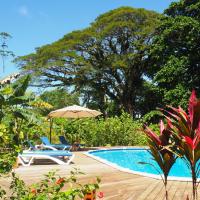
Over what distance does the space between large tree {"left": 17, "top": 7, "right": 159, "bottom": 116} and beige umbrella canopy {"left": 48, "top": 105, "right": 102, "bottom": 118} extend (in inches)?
563

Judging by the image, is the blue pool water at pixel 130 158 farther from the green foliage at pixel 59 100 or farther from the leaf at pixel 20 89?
the green foliage at pixel 59 100

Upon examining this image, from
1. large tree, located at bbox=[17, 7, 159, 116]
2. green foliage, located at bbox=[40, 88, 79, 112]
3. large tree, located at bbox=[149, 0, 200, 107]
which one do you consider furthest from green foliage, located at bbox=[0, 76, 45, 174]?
green foliage, located at bbox=[40, 88, 79, 112]

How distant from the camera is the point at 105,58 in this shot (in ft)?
109

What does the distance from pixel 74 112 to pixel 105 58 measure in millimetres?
16982

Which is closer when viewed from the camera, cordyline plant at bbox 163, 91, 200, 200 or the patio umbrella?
cordyline plant at bbox 163, 91, 200, 200

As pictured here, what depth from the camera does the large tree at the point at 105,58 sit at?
3134 centimetres

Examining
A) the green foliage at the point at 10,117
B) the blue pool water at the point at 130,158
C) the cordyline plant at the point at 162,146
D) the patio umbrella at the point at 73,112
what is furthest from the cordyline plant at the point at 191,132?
the patio umbrella at the point at 73,112

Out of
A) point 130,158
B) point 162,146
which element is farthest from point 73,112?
point 162,146

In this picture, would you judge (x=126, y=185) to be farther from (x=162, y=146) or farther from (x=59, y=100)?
(x=59, y=100)

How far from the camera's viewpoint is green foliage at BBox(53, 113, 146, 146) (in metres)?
18.6

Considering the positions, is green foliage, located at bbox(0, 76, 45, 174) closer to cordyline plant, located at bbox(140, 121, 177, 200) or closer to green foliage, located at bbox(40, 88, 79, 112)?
cordyline plant, located at bbox(140, 121, 177, 200)

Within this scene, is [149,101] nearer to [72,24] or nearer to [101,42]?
[101,42]

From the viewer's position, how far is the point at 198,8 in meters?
25.3

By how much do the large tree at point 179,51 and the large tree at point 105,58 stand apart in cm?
384
